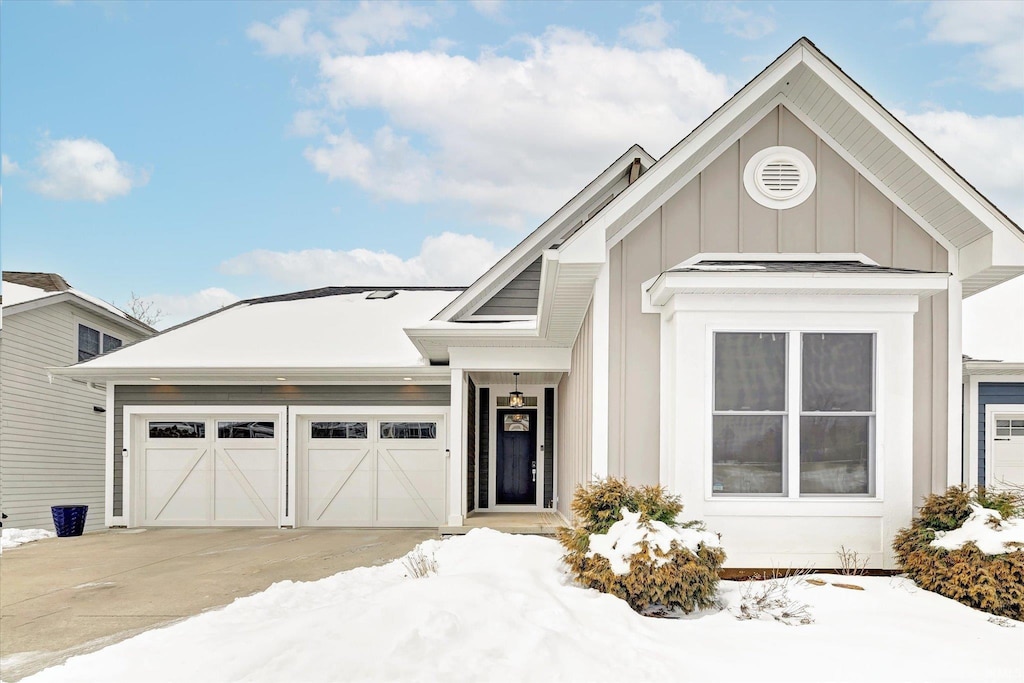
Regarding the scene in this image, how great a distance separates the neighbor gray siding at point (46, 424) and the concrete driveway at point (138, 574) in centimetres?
305

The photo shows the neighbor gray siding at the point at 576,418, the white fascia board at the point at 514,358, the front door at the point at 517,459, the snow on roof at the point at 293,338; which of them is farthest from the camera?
the front door at the point at 517,459

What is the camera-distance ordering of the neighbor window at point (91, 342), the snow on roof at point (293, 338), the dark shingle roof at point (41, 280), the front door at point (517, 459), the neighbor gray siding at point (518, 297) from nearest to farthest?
the neighbor gray siding at point (518, 297)
the snow on roof at point (293, 338)
the front door at point (517, 459)
the dark shingle roof at point (41, 280)
the neighbor window at point (91, 342)

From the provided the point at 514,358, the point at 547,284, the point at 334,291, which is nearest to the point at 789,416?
the point at 547,284

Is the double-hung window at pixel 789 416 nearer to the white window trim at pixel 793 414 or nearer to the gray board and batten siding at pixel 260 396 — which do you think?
the white window trim at pixel 793 414

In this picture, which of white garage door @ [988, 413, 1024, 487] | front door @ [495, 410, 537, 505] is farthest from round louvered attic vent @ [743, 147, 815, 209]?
white garage door @ [988, 413, 1024, 487]

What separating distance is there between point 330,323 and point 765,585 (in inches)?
395

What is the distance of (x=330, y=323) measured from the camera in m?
13.7

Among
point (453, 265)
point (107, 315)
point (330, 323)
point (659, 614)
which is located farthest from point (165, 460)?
point (453, 265)

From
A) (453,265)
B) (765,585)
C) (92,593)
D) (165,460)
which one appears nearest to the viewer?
(765,585)

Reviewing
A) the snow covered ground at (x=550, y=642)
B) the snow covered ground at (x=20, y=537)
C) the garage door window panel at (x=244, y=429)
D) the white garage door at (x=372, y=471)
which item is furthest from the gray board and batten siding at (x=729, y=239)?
the snow covered ground at (x=20, y=537)

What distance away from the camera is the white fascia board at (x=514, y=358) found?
418 inches

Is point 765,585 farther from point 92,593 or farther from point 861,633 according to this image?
point 92,593

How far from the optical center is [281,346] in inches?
494

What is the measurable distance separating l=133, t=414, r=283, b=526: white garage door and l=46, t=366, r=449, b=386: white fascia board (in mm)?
747
